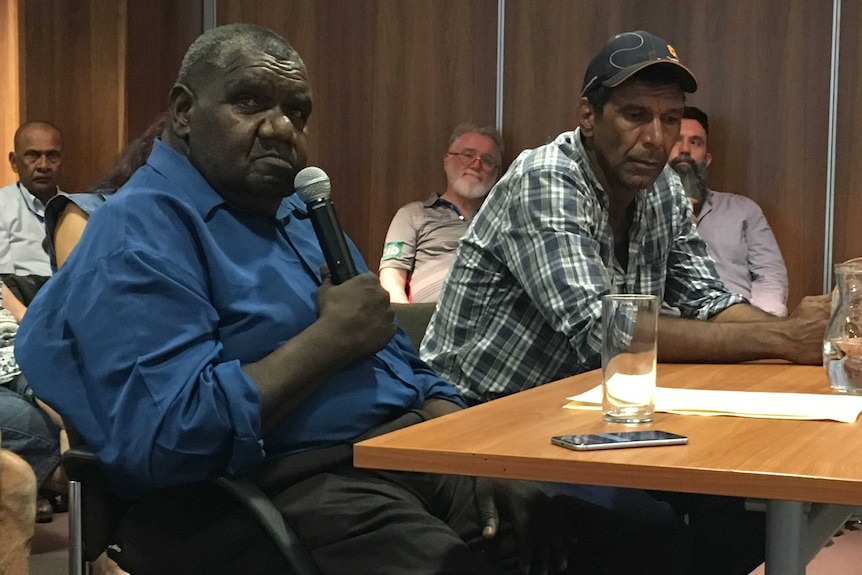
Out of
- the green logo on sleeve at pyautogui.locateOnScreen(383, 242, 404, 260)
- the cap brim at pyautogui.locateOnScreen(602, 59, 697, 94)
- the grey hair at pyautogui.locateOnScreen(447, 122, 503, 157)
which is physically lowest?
the green logo on sleeve at pyautogui.locateOnScreen(383, 242, 404, 260)

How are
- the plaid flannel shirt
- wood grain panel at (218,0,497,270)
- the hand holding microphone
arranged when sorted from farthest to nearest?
wood grain panel at (218,0,497,270), the plaid flannel shirt, the hand holding microphone

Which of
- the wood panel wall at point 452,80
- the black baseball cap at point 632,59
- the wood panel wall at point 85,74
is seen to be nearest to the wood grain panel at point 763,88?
the wood panel wall at point 452,80

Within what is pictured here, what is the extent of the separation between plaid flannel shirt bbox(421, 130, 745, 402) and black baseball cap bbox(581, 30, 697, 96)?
15cm

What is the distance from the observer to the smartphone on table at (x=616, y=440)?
1.12 metres

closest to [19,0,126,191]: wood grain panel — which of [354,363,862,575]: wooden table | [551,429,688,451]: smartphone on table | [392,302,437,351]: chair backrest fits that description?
[392,302,437,351]: chair backrest

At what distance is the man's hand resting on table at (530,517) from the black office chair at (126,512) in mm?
287

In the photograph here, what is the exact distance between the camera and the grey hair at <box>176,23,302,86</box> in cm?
163

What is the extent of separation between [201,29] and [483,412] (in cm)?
488

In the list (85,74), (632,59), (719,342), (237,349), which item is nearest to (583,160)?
(632,59)

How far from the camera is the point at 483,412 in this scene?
4.49 ft

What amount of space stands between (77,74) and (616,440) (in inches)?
195

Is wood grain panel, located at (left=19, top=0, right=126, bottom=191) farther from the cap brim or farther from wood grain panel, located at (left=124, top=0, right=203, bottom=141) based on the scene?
the cap brim

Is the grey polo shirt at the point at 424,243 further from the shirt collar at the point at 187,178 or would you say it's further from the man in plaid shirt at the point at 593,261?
the shirt collar at the point at 187,178

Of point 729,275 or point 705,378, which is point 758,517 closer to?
point 705,378
